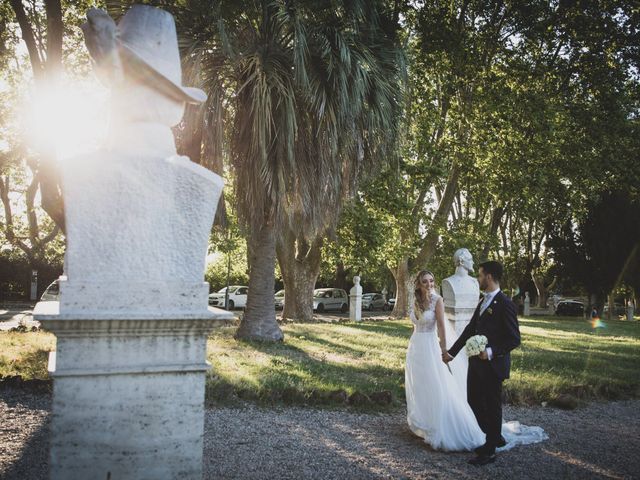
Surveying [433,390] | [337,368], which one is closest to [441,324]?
[433,390]

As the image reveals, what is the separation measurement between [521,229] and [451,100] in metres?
20.6

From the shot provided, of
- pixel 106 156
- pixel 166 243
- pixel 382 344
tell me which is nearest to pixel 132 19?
pixel 106 156

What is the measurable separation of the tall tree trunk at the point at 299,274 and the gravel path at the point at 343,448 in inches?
489

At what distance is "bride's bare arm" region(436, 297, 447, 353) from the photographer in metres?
5.53

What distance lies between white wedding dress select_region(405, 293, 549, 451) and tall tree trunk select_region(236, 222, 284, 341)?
6381 mm

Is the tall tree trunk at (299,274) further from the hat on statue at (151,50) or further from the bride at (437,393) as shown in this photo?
the hat on statue at (151,50)

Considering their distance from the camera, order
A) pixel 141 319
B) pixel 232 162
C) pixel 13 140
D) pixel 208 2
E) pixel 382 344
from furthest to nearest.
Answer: pixel 13 140 → pixel 382 344 → pixel 232 162 → pixel 208 2 → pixel 141 319

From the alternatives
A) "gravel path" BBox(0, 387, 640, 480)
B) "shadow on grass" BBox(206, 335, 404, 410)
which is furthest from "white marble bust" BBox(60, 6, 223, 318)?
"shadow on grass" BBox(206, 335, 404, 410)

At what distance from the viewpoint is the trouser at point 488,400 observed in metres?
4.86

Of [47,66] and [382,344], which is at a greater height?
[47,66]

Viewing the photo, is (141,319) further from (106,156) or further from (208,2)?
(208,2)

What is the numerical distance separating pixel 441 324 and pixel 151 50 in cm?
411

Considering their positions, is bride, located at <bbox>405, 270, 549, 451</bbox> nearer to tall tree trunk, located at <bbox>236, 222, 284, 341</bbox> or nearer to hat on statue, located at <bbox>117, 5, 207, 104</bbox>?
hat on statue, located at <bbox>117, 5, 207, 104</bbox>

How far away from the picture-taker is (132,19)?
2.63 meters
